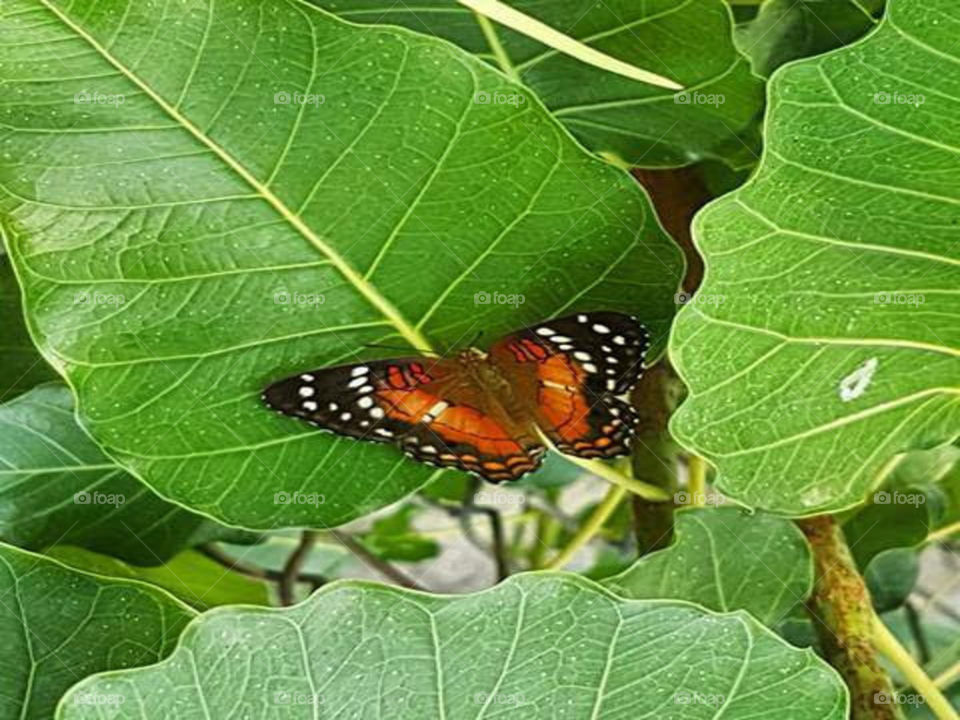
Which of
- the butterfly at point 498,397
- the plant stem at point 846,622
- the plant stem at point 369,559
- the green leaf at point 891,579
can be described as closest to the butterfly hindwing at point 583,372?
the butterfly at point 498,397

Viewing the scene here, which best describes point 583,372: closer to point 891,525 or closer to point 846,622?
point 846,622

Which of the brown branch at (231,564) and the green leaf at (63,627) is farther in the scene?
the brown branch at (231,564)

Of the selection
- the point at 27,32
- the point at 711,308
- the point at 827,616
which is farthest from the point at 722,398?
the point at 27,32

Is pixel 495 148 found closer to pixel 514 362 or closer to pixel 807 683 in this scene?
pixel 514 362

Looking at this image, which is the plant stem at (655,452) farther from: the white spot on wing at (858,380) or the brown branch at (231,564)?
the brown branch at (231,564)

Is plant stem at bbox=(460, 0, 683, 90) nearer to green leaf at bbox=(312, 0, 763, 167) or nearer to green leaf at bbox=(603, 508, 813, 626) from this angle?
green leaf at bbox=(312, 0, 763, 167)

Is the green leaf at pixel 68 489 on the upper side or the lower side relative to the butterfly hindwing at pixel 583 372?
lower
